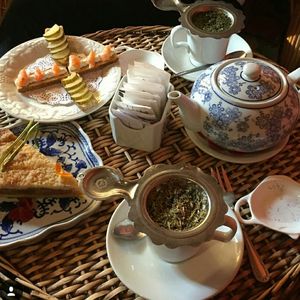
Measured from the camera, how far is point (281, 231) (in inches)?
32.4

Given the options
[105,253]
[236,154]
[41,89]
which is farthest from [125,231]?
[41,89]

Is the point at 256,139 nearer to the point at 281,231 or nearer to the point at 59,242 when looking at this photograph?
the point at 281,231

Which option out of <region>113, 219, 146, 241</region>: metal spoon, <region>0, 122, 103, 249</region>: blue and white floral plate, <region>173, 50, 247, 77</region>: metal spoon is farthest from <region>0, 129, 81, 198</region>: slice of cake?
<region>173, 50, 247, 77</region>: metal spoon

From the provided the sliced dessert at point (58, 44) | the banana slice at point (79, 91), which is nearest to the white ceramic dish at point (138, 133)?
the banana slice at point (79, 91)

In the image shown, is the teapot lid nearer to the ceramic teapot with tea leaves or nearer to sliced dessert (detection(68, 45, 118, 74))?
the ceramic teapot with tea leaves

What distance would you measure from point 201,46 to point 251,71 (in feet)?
0.76

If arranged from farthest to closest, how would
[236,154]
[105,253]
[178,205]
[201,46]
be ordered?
[201,46] < [236,154] < [105,253] < [178,205]

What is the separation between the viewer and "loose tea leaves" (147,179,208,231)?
697mm

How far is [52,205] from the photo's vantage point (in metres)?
0.87

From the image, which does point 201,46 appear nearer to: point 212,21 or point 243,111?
point 212,21

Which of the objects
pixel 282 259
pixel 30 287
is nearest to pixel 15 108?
pixel 30 287

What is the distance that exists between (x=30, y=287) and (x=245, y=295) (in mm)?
Answer: 345

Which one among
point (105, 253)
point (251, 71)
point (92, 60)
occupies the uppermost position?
point (251, 71)

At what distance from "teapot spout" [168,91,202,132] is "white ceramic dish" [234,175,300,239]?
0.53ft
